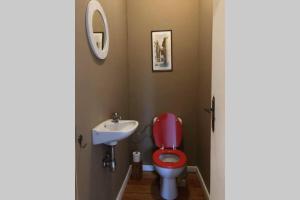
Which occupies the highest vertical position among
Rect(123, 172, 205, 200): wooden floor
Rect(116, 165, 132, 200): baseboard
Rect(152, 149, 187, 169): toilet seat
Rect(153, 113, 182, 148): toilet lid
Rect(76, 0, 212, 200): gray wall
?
Rect(76, 0, 212, 200): gray wall

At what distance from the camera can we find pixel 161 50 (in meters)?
2.49

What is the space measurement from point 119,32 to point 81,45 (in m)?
1.08

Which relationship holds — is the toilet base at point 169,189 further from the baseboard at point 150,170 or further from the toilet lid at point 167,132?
the toilet lid at point 167,132

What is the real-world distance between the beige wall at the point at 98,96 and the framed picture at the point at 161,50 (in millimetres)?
447

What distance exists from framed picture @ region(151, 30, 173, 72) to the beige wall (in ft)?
1.47

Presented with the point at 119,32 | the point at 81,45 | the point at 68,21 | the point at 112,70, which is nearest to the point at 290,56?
the point at 68,21

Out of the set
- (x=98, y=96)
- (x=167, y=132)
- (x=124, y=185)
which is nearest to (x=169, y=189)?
(x=124, y=185)

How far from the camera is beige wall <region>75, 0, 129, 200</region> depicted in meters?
1.13

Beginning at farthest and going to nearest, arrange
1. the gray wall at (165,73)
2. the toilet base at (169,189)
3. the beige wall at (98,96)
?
the gray wall at (165,73)
the toilet base at (169,189)
the beige wall at (98,96)

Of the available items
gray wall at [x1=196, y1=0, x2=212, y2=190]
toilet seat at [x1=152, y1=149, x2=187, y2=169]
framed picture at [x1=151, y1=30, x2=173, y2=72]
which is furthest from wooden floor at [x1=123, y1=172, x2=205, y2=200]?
framed picture at [x1=151, y1=30, x2=173, y2=72]

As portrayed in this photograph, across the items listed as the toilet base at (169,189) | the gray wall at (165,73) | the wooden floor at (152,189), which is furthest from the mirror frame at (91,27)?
the wooden floor at (152,189)

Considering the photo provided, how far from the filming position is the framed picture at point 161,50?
2.47 m

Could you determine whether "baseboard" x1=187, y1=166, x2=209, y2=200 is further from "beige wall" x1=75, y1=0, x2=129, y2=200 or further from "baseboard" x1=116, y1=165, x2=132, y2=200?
"beige wall" x1=75, y1=0, x2=129, y2=200

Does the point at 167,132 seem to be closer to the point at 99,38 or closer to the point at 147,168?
the point at 147,168
